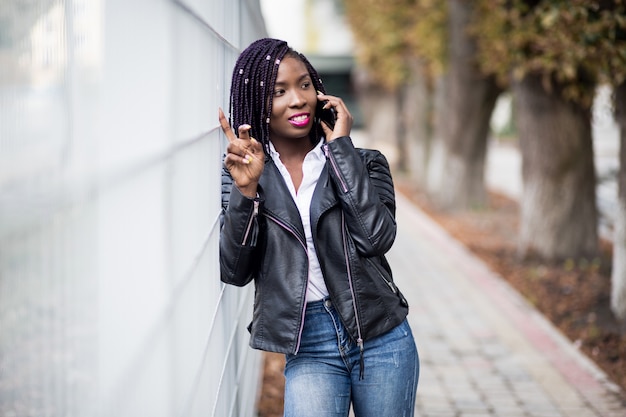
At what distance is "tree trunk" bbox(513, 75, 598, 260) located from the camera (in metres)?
9.91

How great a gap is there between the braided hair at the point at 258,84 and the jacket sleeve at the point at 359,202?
0.22 metres

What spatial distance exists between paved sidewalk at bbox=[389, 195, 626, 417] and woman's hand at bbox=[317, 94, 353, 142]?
3.12m

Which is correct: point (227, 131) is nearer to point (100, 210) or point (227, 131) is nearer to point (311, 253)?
point (311, 253)

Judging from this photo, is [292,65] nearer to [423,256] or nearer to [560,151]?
[560,151]

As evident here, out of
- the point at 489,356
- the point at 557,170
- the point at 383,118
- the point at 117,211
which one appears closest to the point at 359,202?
the point at 117,211

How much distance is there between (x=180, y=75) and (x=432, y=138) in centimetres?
1929

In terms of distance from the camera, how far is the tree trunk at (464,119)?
48.8ft

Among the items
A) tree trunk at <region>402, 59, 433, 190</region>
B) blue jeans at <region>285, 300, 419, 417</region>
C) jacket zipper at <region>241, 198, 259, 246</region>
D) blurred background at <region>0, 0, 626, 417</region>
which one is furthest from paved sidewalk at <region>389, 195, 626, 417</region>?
tree trunk at <region>402, 59, 433, 190</region>

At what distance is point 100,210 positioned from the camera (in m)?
1.41

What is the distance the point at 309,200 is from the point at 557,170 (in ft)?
25.2

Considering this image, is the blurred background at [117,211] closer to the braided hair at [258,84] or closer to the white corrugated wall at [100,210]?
the white corrugated wall at [100,210]

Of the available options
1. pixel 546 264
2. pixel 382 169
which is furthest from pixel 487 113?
pixel 382 169

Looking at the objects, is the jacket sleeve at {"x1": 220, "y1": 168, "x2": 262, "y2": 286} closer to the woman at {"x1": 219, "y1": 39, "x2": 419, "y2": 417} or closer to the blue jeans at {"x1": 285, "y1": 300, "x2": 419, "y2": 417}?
the woman at {"x1": 219, "y1": 39, "x2": 419, "y2": 417}

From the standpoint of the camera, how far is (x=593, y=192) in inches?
397
